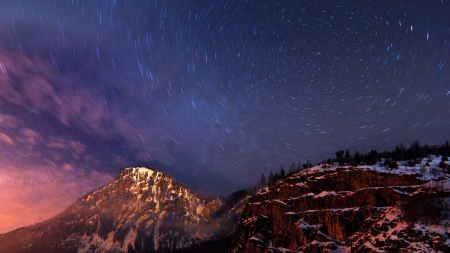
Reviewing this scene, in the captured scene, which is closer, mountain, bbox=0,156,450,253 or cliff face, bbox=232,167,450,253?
mountain, bbox=0,156,450,253

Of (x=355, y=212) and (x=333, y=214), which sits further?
(x=333, y=214)

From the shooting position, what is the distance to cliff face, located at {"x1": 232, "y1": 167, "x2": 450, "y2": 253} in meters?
A: 108

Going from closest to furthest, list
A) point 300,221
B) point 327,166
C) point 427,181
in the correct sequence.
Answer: point 427,181, point 300,221, point 327,166

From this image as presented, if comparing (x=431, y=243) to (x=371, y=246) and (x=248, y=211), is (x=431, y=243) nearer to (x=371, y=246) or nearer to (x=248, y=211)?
(x=371, y=246)

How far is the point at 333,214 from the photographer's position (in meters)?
131

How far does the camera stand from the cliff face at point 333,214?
4242 inches

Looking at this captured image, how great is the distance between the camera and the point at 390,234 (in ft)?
327

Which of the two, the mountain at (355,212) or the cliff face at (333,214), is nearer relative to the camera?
the mountain at (355,212)

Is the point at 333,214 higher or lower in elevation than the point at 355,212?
higher

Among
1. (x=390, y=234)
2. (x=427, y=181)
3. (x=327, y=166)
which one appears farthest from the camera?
(x=327, y=166)

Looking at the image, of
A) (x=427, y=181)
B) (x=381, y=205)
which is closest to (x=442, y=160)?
(x=427, y=181)

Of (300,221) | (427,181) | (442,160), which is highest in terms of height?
(442,160)

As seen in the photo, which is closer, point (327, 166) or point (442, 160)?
point (442, 160)

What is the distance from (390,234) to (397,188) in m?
26.9
